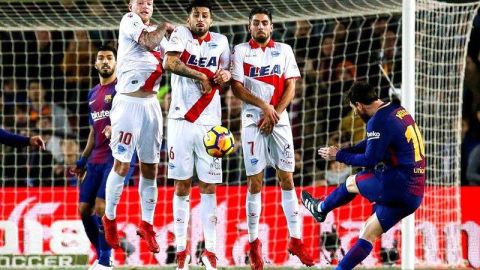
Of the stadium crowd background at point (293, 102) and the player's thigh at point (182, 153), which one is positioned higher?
the stadium crowd background at point (293, 102)

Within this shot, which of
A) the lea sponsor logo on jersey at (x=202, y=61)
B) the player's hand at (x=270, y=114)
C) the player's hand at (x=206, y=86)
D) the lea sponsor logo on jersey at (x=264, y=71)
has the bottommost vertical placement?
the player's hand at (x=270, y=114)

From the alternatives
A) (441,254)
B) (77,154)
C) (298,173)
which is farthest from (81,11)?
(441,254)

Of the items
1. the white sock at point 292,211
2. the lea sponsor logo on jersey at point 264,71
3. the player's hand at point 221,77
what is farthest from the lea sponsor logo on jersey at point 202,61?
the white sock at point 292,211

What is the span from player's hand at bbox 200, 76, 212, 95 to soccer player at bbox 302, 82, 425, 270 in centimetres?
118

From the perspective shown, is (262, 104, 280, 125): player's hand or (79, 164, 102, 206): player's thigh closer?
(262, 104, 280, 125): player's hand

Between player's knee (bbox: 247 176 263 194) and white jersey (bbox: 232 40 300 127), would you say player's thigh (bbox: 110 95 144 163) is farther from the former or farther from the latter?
player's knee (bbox: 247 176 263 194)

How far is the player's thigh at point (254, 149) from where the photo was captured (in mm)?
11383

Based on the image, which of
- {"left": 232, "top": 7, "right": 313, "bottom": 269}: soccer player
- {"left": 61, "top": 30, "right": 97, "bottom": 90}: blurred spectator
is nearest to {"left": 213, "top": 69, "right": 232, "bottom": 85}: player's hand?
{"left": 232, "top": 7, "right": 313, "bottom": 269}: soccer player

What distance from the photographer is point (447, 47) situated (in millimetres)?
14828

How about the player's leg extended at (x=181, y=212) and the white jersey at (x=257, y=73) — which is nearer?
the player's leg extended at (x=181, y=212)

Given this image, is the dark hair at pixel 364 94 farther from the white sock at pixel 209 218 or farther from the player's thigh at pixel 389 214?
the white sock at pixel 209 218

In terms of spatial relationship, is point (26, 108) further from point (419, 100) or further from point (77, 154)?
point (419, 100)

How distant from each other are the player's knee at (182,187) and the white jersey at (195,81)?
1.84ft

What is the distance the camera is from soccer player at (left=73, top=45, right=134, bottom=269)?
1226 cm
